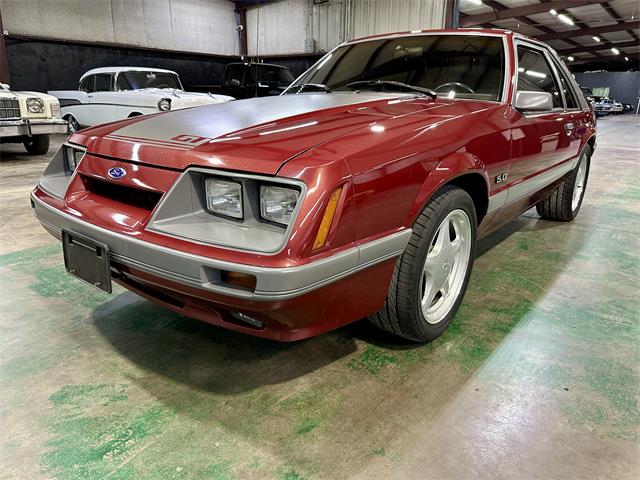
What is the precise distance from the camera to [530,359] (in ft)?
6.01

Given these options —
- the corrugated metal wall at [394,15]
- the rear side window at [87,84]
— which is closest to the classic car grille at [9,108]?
the rear side window at [87,84]

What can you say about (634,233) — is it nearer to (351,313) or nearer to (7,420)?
(351,313)

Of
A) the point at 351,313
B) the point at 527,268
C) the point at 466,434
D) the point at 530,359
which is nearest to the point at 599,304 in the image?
the point at 527,268

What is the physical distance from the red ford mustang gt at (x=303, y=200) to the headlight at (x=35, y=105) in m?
5.80

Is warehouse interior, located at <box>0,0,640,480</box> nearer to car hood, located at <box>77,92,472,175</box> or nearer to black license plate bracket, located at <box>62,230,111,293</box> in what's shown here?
car hood, located at <box>77,92,472,175</box>

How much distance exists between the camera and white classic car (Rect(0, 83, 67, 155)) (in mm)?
6352

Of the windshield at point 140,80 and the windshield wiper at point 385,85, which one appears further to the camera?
the windshield at point 140,80

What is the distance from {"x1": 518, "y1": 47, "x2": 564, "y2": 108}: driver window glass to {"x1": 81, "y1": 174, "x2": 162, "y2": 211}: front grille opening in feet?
6.46

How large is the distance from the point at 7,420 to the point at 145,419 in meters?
0.44

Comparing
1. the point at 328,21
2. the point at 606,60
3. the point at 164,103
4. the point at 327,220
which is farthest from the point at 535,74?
the point at 606,60

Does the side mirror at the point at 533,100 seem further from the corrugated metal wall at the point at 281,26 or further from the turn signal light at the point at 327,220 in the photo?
the corrugated metal wall at the point at 281,26

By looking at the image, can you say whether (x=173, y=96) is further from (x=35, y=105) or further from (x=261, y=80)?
(x=261, y=80)

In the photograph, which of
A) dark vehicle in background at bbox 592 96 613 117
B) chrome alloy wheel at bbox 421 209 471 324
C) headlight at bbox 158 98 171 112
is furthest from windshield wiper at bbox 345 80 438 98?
dark vehicle in background at bbox 592 96 613 117

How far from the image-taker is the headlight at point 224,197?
137 centimetres
